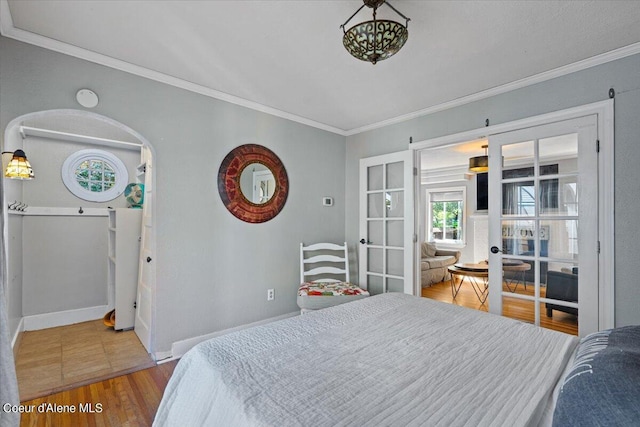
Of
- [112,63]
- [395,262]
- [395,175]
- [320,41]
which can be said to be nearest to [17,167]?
[112,63]

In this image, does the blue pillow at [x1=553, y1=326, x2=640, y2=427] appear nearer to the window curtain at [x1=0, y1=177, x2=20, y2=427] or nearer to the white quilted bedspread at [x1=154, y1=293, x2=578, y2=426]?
the white quilted bedspread at [x1=154, y1=293, x2=578, y2=426]

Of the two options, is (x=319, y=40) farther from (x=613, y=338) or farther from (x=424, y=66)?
(x=613, y=338)

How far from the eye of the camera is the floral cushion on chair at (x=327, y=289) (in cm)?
Result: 292

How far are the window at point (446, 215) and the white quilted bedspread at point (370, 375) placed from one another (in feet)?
18.5

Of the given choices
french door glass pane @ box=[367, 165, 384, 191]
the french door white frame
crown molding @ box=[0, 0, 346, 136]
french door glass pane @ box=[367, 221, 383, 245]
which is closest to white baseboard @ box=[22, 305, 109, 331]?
crown molding @ box=[0, 0, 346, 136]

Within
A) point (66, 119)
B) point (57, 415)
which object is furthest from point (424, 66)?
point (66, 119)

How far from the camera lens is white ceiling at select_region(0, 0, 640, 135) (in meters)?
1.66

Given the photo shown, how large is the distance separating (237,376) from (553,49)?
2732mm

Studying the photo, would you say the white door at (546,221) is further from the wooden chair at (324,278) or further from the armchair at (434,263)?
the armchair at (434,263)

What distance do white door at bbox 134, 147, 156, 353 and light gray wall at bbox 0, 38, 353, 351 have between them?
10cm

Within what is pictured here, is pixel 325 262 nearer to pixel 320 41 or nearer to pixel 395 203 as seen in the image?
pixel 395 203

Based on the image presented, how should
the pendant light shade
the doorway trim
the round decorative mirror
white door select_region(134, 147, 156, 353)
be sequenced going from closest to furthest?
the doorway trim, the pendant light shade, white door select_region(134, 147, 156, 353), the round decorative mirror

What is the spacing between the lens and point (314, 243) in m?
3.61

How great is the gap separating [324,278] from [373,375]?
8.73ft
